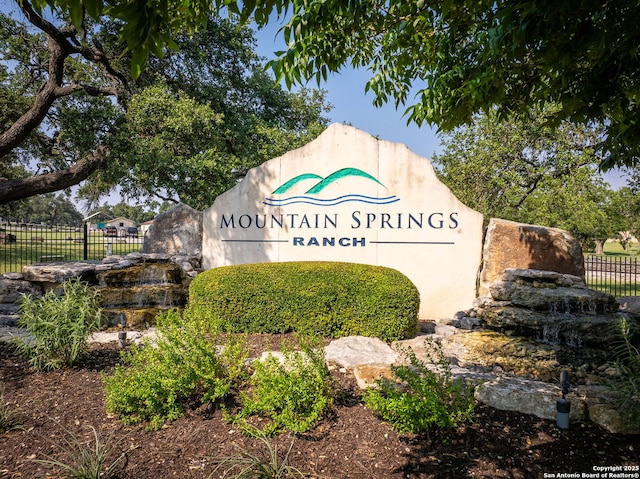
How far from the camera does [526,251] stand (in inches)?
293

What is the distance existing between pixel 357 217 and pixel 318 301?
2384 millimetres

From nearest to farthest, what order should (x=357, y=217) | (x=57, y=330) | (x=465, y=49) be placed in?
(x=57, y=330) < (x=465, y=49) < (x=357, y=217)

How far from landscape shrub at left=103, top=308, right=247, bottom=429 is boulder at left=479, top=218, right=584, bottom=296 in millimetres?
5372

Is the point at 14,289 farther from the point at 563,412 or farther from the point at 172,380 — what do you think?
the point at 563,412

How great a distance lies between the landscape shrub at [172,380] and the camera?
3188 mm

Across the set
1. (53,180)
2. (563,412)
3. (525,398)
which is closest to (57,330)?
(525,398)

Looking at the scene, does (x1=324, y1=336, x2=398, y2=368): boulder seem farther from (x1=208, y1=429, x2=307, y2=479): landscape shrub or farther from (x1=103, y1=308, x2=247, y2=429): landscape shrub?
(x1=208, y1=429, x2=307, y2=479): landscape shrub

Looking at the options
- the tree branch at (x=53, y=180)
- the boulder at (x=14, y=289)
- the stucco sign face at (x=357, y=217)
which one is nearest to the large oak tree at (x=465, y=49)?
the stucco sign face at (x=357, y=217)

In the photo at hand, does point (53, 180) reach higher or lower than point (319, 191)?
higher

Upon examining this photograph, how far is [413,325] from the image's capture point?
5902mm

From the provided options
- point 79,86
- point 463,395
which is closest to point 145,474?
point 463,395

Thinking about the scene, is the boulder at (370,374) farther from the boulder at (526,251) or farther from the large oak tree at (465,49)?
the boulder at (526,251)

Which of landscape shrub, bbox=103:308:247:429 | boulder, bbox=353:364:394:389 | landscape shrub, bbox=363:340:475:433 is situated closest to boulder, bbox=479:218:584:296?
boulder, bbox=353:364:394:389

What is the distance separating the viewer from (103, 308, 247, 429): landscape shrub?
125 inches
